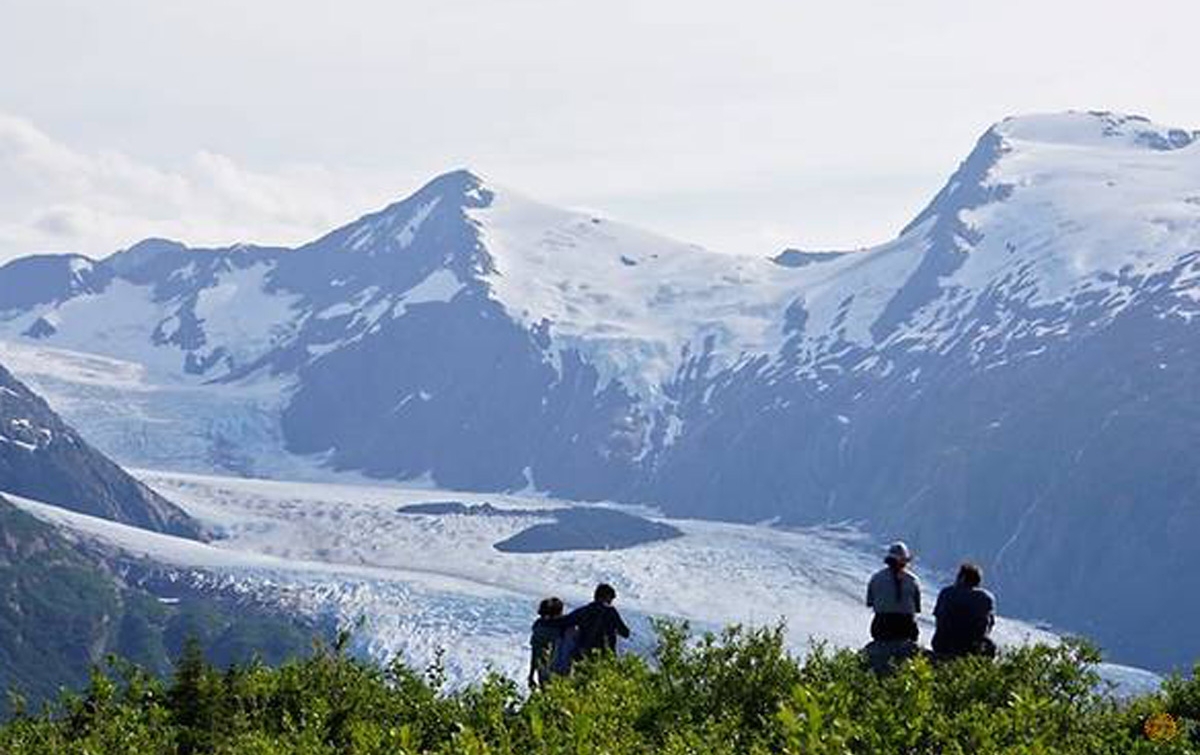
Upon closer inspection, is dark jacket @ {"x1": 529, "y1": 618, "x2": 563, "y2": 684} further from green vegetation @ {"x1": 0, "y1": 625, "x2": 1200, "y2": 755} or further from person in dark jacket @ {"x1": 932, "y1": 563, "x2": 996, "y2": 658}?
person in dark jacket @ {"x1": 932, "y1": 563, "x2": 996, "y2": 658}

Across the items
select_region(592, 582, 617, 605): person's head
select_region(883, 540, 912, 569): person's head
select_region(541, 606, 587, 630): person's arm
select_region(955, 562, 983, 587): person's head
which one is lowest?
select_region(541, 606, 587, 630): person's arm

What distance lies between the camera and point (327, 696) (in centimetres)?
2358

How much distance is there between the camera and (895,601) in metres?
23.6

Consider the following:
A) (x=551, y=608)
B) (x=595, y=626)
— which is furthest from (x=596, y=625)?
(x=551, y=608)

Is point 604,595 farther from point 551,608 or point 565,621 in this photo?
point 551,608

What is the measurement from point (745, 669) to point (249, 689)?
7.45m

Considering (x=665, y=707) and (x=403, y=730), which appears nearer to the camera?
(x=403, y=730)

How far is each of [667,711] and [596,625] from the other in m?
6.11

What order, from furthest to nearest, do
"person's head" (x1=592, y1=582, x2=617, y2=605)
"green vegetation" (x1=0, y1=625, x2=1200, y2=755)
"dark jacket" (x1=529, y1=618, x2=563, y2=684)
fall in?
1. "person's head" (x1=592, y1=582, x2=617, y2=605)
2. "dark jacket" (x1=529, y1=618, x2=563, y2=684)
3. "green vegetation" (x1=0, y1=625, x2=1200, y2=755)

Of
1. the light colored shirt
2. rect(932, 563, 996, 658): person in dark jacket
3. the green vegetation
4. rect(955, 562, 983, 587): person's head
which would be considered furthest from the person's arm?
rect(955, 562, 983, 587): person's head

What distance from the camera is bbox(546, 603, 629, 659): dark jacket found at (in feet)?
82.2

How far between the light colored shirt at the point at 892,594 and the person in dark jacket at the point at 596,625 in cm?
360

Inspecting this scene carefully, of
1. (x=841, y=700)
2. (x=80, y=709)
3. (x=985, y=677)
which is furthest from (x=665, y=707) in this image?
(x=80, y=709)

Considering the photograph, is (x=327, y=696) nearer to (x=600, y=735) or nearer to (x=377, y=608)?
(x=600, y=735)
